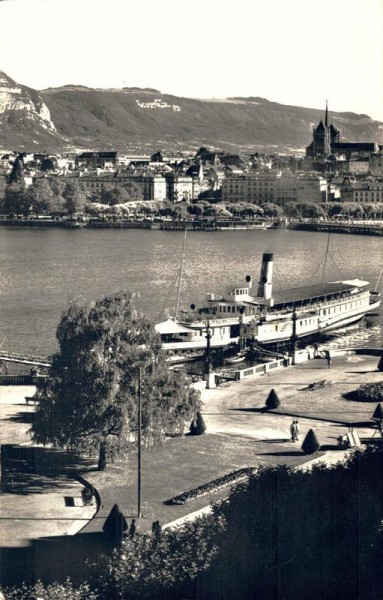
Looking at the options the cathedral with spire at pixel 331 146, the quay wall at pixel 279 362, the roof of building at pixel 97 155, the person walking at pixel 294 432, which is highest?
the cathedral with spire at pixel 331 146

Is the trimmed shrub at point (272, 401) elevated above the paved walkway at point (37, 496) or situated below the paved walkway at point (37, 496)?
above

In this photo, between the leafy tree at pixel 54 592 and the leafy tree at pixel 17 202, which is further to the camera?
the leafy tree at pixel 17 202

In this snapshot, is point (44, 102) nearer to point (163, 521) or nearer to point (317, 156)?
point (317, 156)

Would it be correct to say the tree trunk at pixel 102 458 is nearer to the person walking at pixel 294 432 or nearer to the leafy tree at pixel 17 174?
the person walking at pixel 294 432

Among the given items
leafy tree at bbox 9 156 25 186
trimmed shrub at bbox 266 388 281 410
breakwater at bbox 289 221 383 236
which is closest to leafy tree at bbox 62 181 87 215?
leafy tree at bbox 9 156 25 186

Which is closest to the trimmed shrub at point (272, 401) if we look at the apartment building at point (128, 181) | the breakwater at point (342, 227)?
the breakwater at point (342, 227)

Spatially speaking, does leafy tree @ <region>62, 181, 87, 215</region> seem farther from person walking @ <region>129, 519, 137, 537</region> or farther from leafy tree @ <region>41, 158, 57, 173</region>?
person walking @ <region>129, 519, 137, 537</region>

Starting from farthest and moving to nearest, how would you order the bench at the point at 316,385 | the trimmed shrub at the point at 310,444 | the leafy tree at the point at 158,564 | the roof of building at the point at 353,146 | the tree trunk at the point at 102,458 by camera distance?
the roof of building at the point at 353,146 → the bench at the point at 316,385 → the trimmed shrub at the point at 310,444 → the tree trunk at the point at 102,458 → the leafy tree at the point at 158,564

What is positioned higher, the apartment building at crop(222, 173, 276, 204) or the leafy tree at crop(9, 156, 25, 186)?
the leafy tree at crop(9, 156, 25, 186)
